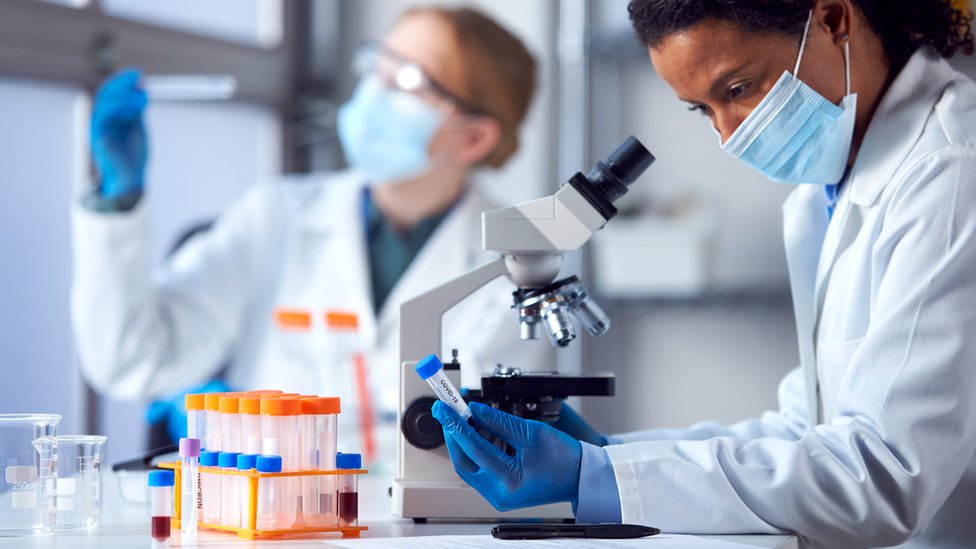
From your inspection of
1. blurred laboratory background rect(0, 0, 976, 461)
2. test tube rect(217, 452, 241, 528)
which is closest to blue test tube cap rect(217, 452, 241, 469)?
test tube rect(217, 452, 241, 528)

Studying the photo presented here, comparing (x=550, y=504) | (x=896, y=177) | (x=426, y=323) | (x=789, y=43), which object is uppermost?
(x=789, y=43)

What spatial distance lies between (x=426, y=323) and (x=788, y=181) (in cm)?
53

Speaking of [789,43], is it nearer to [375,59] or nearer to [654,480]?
[654,480]

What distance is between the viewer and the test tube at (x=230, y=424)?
3.61 feet

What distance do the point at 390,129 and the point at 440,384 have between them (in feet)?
5.85

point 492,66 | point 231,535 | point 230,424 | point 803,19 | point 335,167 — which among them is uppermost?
point 492,66

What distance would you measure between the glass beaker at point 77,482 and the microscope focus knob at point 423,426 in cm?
33

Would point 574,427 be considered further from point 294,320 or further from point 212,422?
point 294,320

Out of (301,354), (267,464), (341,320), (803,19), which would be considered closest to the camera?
(267,464)

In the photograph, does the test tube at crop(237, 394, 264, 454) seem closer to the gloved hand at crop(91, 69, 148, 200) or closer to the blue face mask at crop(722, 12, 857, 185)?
the blue face mask at crop(722, 12, 857, 185)

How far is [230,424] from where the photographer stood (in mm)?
1123

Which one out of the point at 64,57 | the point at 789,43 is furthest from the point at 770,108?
the point at 64,57

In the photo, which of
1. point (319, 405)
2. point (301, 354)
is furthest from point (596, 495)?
point (301, 354)

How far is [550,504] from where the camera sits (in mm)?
1207
